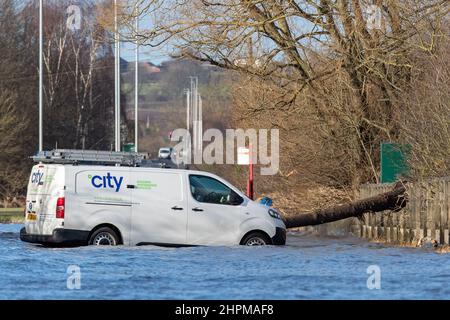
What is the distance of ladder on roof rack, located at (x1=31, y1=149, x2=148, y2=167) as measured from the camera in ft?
78.5

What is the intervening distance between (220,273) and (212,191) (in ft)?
18.0

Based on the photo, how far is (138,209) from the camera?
2386cm

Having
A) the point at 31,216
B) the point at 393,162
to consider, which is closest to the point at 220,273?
the point at 31,216

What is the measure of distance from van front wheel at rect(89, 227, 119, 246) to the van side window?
5.95 ft

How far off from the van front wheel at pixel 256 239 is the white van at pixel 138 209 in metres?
0.02

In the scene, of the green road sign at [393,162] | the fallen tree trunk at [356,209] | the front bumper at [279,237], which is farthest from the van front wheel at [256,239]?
the fallen tree trunk at [356,209]

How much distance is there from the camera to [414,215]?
28.2m

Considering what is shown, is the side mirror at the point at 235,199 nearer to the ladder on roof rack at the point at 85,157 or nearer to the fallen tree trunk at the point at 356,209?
the ladder on roof rack at the point at 85,157

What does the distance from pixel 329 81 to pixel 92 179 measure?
39.9 feet

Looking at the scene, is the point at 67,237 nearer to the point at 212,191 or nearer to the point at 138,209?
the point at 138,209

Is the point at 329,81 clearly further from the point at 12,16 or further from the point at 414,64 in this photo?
the point at 12,16

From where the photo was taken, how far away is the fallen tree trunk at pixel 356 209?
3000 cm
